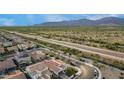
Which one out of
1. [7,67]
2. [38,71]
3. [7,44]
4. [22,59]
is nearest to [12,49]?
[7,44]

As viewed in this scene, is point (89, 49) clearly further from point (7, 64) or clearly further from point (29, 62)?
point (7, 64)

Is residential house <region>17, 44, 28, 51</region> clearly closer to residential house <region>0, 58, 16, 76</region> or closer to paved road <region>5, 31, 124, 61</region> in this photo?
paved road <region>5, 31, 124, 61</region>
